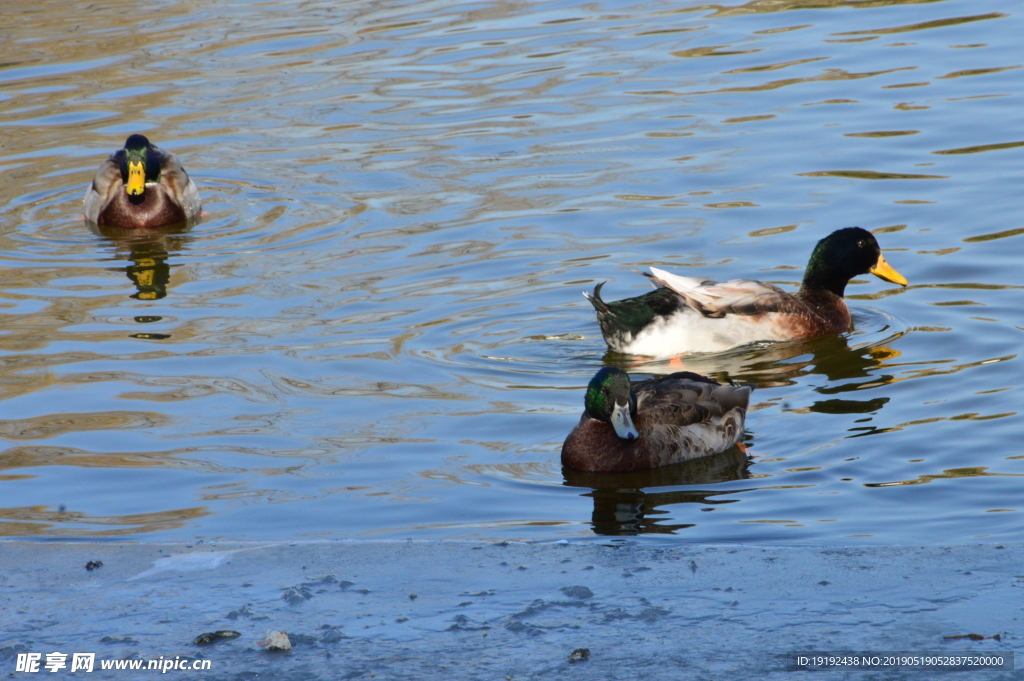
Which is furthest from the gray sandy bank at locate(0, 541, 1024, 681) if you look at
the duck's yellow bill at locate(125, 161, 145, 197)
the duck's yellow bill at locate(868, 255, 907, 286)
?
the duck's yellow bill at locate(125, 161, 145, 197)

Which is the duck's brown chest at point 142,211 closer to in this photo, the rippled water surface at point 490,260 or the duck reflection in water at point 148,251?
the duck reflection in water at point 148,251

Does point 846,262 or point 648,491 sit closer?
point 648,491

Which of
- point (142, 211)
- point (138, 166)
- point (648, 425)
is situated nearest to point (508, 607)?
point (648, 425)

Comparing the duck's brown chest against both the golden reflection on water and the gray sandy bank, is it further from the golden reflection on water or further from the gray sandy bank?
the gray sandy bank

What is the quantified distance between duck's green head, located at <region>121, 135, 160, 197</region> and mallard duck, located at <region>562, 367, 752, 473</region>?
23.0 ft

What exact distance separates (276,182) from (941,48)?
8.45m

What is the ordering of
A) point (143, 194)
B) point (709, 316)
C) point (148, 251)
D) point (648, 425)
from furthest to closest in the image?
point (143, 194) < point (148, 251) < point (709, 316) < point (648, 425)

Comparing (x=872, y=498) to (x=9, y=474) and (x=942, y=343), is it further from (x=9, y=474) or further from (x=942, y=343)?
(x=9, y=474)

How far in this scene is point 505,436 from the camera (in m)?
8.34

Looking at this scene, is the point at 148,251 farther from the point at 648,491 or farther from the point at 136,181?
the point at 648,491

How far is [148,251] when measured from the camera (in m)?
13.3

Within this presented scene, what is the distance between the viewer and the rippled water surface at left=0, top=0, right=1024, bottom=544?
24.6 ft

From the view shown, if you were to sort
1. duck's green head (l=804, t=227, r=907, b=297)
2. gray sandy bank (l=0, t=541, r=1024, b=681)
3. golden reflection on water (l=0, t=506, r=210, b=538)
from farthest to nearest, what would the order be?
duck's green head (l=804, t=227, r=907, b=297) < golden reflection on water (l=0, t=506, r=210, b=538) < gray sandy bank (l=0, t=541, r=1024, b=681)

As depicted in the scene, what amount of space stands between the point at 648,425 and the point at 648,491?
1.79ft
